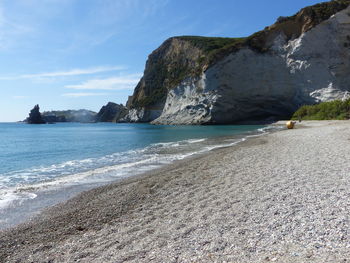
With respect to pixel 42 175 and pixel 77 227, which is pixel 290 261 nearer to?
pixel 77 227

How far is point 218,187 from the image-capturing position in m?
8.70

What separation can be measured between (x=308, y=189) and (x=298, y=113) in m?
53.3

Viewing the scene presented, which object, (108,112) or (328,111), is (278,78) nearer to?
(328,111)

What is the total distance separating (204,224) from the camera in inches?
225

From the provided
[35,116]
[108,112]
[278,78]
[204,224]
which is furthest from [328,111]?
[108,112]

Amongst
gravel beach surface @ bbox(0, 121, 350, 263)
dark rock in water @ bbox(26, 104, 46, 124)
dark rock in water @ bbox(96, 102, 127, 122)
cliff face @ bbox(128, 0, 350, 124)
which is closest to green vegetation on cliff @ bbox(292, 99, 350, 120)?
cliff face @ bbox(128, 0, 350, 124)

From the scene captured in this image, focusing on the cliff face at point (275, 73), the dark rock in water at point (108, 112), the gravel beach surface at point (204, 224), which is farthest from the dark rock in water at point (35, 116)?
the gravel beach surface at point (204, 224)

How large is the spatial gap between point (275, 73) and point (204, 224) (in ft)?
210

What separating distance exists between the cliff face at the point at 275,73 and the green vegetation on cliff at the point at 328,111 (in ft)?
18.8

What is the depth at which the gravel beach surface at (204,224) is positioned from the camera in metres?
4.45

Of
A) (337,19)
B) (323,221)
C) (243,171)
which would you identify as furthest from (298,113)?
(323,221)

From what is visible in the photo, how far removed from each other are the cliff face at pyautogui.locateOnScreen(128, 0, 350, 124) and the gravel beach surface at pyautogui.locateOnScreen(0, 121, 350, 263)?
56.3 m

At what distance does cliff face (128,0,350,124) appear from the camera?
5819 cm

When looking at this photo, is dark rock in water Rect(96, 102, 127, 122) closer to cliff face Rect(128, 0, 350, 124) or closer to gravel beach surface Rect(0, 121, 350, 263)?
cliff face Rect(128, 0, 350, 124)
